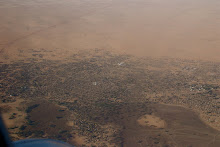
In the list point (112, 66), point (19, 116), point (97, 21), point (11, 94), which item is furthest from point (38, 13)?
point (19, 116)

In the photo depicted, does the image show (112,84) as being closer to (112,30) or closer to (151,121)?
(151,121)

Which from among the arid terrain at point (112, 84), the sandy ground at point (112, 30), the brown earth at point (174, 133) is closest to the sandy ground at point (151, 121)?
the arid terrain at point (112, 84)

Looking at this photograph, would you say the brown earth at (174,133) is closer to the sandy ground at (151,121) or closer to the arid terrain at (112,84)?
the arid terrain at (112,84)

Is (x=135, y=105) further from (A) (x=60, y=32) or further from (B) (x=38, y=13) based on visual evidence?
(B) (x=38, y=13)

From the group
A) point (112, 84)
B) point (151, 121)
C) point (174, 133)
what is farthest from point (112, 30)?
point (174, 133)

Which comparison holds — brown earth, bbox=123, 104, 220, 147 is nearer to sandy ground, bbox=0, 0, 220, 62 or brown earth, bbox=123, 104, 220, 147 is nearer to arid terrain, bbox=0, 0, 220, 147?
arid terrain, bbox=0, 0, 220, 147
